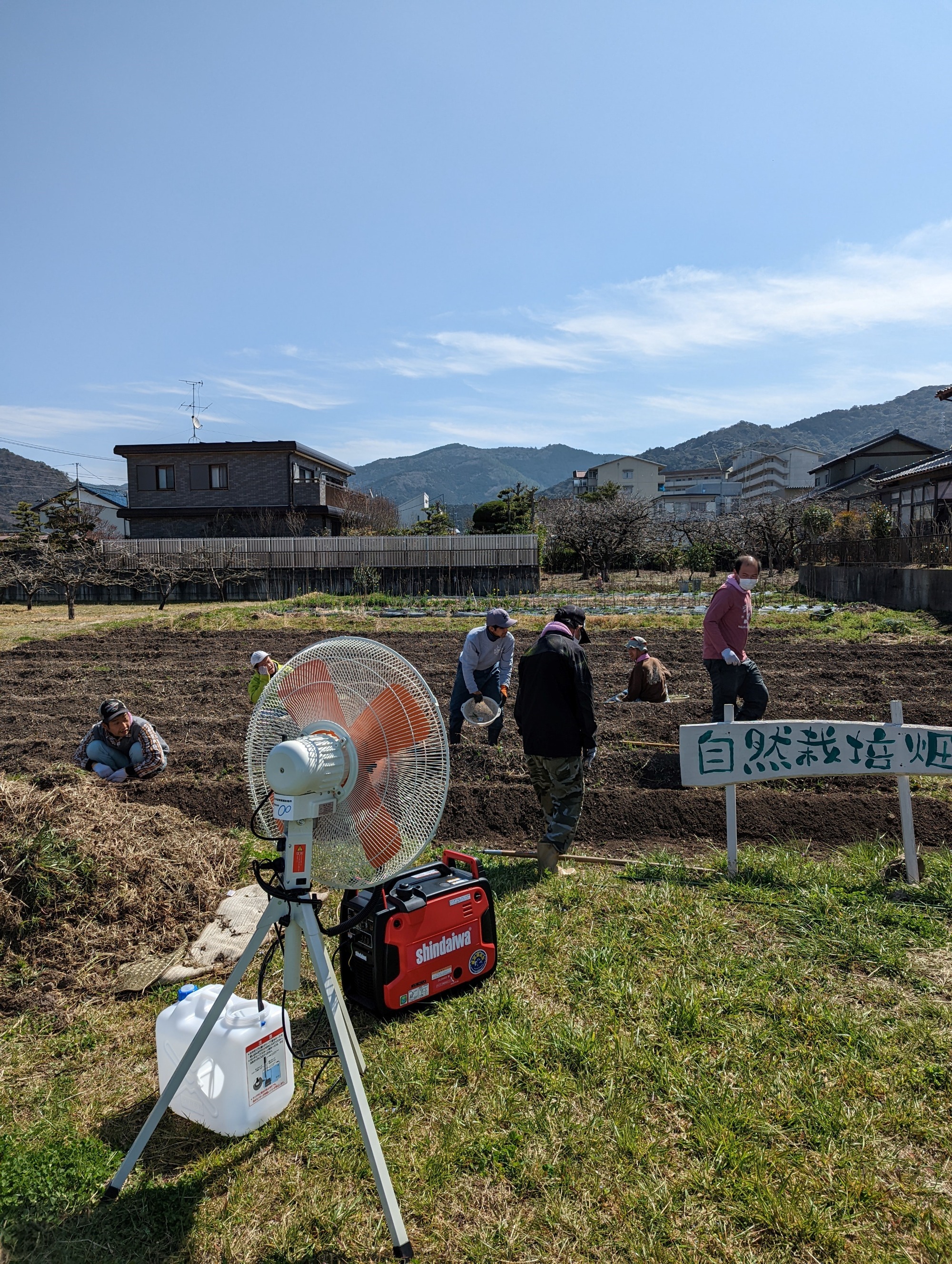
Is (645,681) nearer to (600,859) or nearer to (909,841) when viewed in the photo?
(600,859)

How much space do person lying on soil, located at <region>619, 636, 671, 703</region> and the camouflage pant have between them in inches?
162

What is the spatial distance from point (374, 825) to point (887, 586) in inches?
809

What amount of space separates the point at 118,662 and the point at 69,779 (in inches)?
357

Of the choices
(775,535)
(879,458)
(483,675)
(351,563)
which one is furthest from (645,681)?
(879,458)

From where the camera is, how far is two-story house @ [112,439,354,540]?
32.8 metres

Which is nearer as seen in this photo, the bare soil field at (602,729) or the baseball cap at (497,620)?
the bare soil field at (602,729)

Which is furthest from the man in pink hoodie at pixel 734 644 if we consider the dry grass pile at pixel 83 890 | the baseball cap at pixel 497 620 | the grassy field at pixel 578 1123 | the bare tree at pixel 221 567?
the bare tree at pixel 221 567

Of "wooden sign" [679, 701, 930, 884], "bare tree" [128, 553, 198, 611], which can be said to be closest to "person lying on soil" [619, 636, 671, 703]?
"wooden sign" [679, 701, 930, 884]

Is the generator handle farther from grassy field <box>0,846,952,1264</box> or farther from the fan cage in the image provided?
the fan cage

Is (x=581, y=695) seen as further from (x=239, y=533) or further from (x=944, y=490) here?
(x=239, y=533)

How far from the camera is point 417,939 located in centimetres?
331

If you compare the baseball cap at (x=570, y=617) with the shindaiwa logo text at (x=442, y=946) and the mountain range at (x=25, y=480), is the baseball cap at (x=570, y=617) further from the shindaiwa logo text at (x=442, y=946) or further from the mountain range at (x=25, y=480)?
the mountain range at (x=25, y=480)

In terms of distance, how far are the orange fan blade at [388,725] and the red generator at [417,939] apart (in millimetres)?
819

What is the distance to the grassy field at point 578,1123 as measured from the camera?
2295 millimetres
